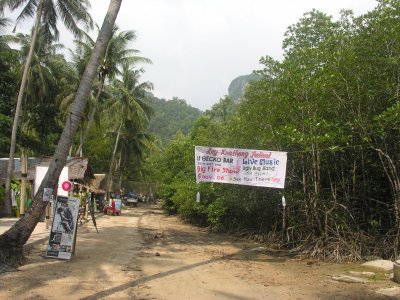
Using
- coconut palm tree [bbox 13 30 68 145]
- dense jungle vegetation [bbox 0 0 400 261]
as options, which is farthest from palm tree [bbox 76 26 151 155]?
dense jungle vegetation [bbox 0 0 400 261]

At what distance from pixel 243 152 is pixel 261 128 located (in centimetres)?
279

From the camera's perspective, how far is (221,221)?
20859 millimetres

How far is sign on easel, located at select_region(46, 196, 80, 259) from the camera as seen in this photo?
10.4 metres

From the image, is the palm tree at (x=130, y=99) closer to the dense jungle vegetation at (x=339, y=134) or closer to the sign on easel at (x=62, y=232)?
the dense jungle vegetation at (x=339, y=134)

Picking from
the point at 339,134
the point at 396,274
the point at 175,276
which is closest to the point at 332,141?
the point at 339,134

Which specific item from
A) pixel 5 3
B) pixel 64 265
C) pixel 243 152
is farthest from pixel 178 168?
pixel 64 265

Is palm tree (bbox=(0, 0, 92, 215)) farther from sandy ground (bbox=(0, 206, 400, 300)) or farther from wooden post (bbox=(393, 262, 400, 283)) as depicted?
wooden post (bbox=(393, 262, 400, 283))

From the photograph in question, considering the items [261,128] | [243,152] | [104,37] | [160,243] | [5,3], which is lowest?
[160,243]

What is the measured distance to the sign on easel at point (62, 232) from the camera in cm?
1037

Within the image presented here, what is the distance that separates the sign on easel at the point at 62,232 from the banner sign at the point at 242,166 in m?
3.76

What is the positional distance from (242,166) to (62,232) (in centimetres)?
500

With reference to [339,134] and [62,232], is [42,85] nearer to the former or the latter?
[62,232]

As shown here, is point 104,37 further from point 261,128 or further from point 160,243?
point 160,243

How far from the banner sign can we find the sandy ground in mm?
2172
